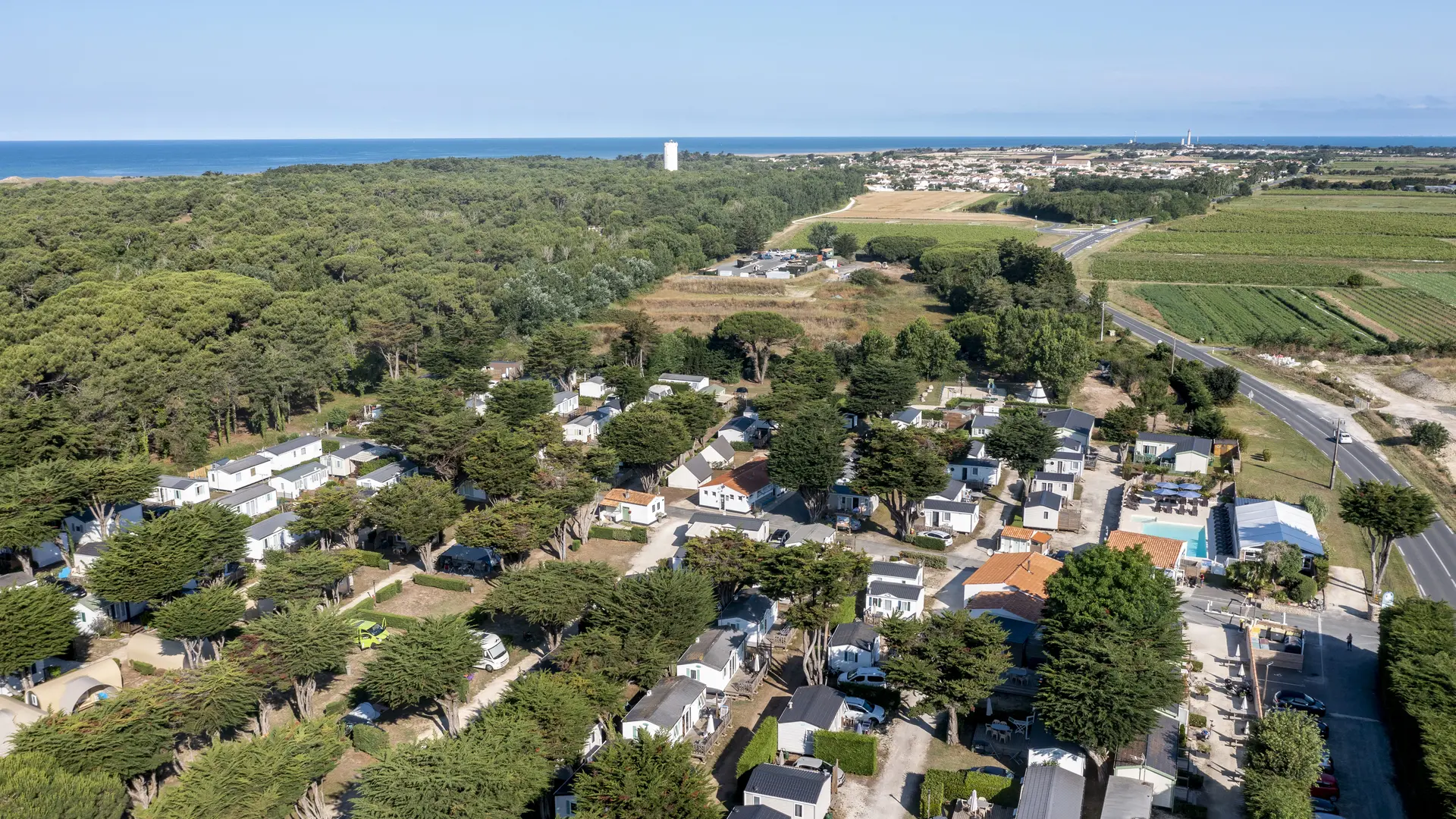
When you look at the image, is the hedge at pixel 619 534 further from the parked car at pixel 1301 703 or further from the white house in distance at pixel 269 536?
the parked car at pixel 1301 703

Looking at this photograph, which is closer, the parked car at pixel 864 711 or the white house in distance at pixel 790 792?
the white house in distance at pixel 790 792

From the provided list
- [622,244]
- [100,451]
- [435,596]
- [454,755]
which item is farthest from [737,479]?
[622,244]

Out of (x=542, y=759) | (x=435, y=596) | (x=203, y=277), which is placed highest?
(x=203, y=277)

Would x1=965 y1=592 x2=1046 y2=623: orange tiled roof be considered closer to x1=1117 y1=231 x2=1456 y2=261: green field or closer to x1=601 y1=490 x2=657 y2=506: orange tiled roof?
x1=601 y1=490 x2=657 y2=506: orange tiled roof

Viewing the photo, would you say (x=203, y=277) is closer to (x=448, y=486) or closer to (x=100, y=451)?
(x=100, y=451)

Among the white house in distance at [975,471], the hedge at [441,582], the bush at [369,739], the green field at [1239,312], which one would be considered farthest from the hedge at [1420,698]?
the green field at [1239,312]

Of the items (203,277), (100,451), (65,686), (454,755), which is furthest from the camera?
(203,277)

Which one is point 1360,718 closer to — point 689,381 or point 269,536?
point 269,536
